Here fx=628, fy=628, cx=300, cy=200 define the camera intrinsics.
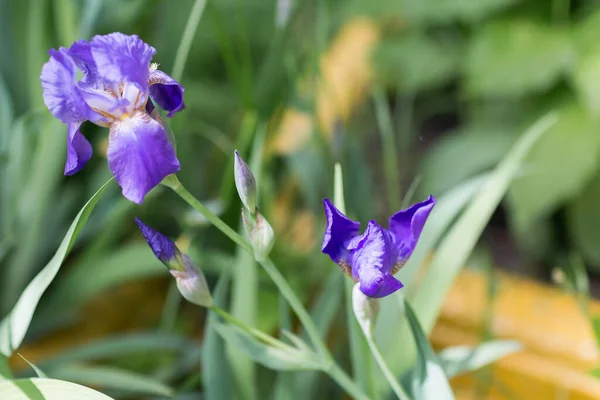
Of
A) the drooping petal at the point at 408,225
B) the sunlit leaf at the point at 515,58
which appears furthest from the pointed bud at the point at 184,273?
the sunlit leaf at the point at 515,58

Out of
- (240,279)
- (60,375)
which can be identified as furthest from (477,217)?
(60,375)

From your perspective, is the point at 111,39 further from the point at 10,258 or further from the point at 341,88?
the point at 341,88

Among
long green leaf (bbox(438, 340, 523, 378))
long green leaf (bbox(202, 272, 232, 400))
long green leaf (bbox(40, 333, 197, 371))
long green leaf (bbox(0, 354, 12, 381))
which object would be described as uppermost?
long green leaf (bbox(0, 354, 12, 381))

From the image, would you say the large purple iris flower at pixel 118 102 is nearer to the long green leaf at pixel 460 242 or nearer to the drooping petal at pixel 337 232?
the drooping petal at pixel 337 232

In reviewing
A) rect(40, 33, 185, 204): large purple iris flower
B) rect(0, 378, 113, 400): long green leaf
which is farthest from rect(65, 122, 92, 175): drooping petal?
rect(0, 378, 113, 400): long green leaf

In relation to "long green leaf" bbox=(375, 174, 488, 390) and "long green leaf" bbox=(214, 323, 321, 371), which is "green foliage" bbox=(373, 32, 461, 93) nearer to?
"long green leaf" bbox=(375, 174, 488, 390)
